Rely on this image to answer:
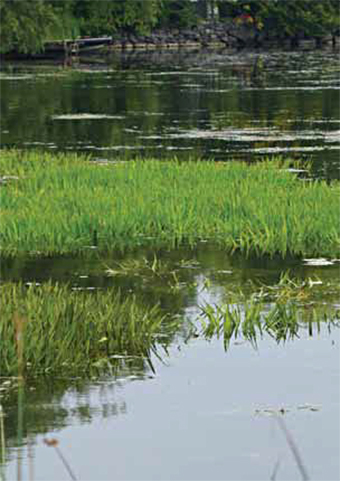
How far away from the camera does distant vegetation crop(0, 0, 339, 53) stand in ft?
304

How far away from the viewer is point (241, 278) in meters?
13.6

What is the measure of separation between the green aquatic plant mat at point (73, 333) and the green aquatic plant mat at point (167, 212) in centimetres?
355

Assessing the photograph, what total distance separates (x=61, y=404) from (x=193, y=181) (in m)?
10.9

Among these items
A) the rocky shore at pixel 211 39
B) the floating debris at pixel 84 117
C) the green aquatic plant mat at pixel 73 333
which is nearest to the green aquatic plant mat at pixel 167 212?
the green aquatic plant mat at pixel 73 333

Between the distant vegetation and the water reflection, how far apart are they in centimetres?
1788

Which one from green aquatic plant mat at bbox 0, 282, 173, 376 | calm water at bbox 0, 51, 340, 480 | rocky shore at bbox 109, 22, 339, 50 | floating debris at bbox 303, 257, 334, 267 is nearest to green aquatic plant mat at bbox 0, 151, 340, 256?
floating debris at bbox 303, 257, 334, 267

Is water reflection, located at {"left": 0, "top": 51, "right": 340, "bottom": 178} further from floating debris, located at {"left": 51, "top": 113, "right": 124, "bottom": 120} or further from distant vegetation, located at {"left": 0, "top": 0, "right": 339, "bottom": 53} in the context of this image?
distant vegetation, located at {"left": 0, "top": 0, "right": 339, "bottom": 53}

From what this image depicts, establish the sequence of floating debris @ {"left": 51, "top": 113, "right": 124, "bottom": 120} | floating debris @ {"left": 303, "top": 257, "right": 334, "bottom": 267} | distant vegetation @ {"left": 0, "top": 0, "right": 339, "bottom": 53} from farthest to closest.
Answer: distant vegetation @ {"left": 0, "top": 0, "right": 339, "bottom": 53}
floating debris @ {"left": 51, "top": 113, "right": 124, "bottom": 120}
floating debris @ {"left": 303, "top": 257, "right": 334, "bottom": 267}

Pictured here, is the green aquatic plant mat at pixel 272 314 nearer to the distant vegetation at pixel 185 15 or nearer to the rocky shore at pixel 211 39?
the distant vegetation at pixel 185 15

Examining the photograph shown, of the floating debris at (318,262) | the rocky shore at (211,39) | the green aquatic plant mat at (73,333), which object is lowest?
the rocky shore at (211,39)

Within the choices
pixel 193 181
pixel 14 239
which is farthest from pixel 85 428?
pixel 193 181

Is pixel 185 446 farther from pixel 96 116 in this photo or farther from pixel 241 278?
pixel 96 116

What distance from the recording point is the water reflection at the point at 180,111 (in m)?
28.3

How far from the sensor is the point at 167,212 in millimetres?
16422
